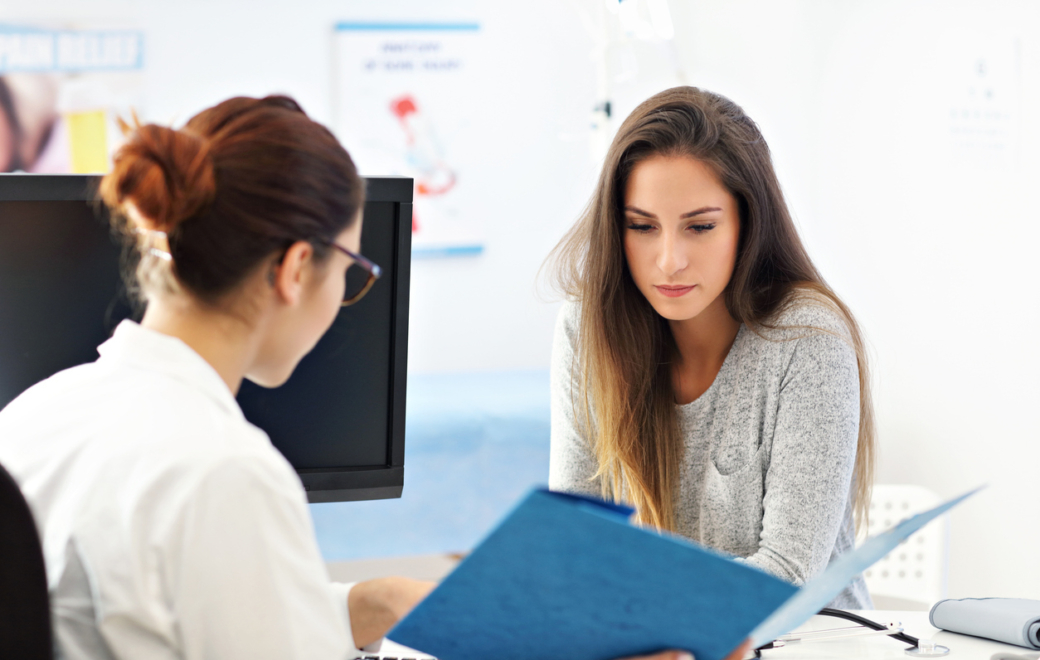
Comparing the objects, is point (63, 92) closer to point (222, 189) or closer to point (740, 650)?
point (222, 189)

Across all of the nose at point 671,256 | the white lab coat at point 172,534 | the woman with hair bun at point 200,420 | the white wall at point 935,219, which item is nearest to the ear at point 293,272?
the woman with hair bun at point 200,420

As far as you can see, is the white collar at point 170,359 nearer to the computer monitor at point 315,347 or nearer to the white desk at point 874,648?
the computer monitor at point 315,347

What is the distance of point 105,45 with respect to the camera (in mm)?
3150

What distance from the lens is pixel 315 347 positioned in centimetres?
100

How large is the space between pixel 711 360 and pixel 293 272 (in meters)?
0.81

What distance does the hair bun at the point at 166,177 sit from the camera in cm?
66

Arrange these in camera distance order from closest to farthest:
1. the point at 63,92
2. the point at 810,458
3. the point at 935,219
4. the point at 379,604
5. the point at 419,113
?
the point at 379,604, the point at 810,458, the point at 935,219, the point at 63,92, the point at 419,113

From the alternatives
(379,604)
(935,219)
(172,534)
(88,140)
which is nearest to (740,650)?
(379,604)

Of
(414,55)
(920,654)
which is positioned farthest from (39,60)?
(920,654)

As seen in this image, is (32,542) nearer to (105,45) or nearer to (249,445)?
(249,445)

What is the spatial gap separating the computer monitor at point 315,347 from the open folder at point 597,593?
0.32 metres

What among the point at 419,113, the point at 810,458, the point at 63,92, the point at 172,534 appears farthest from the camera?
the point at 419,113

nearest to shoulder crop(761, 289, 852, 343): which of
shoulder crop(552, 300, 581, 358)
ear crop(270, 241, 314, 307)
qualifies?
shoulder crop(552, 300, 581, 358)

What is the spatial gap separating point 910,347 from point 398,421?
5.83 ft
